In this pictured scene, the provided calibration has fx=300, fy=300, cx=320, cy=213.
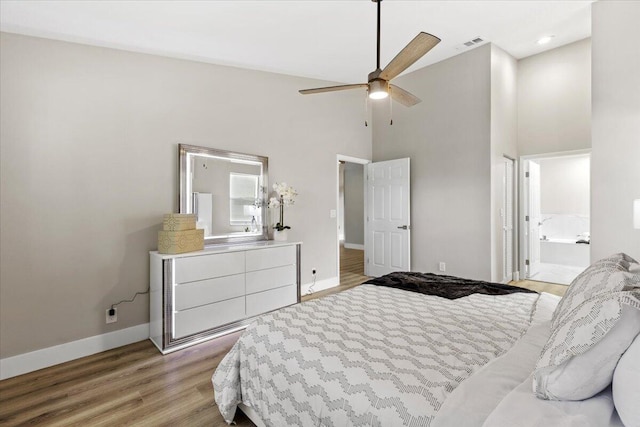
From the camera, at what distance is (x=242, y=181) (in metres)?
3.59

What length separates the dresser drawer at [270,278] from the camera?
316 cm

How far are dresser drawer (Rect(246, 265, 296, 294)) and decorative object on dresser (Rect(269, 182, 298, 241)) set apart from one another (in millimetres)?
476

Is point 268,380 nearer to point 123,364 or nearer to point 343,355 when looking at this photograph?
point 343,355

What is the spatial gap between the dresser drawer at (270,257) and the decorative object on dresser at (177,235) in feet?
2.00

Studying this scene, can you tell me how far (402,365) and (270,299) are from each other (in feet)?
7.69

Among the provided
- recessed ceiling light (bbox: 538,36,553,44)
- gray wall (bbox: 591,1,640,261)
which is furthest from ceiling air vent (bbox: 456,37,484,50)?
gray wall (bbox: 591,1,640,261)

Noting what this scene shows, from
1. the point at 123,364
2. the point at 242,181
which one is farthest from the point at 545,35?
the point at 123,364

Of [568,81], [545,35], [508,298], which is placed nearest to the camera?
[508,298]

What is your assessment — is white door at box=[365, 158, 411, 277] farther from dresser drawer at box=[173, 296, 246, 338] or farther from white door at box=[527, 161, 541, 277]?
dresser drawer at box=[173, 296, 246, 338]

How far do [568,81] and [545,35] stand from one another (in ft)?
2.74

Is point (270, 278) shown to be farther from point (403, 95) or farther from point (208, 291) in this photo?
point (403, 95)

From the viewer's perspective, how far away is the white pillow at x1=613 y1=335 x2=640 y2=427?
741 millimetres

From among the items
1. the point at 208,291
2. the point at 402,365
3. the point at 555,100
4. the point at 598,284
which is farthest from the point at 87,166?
the point at 555,100

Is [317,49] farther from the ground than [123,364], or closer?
farther from the ground
